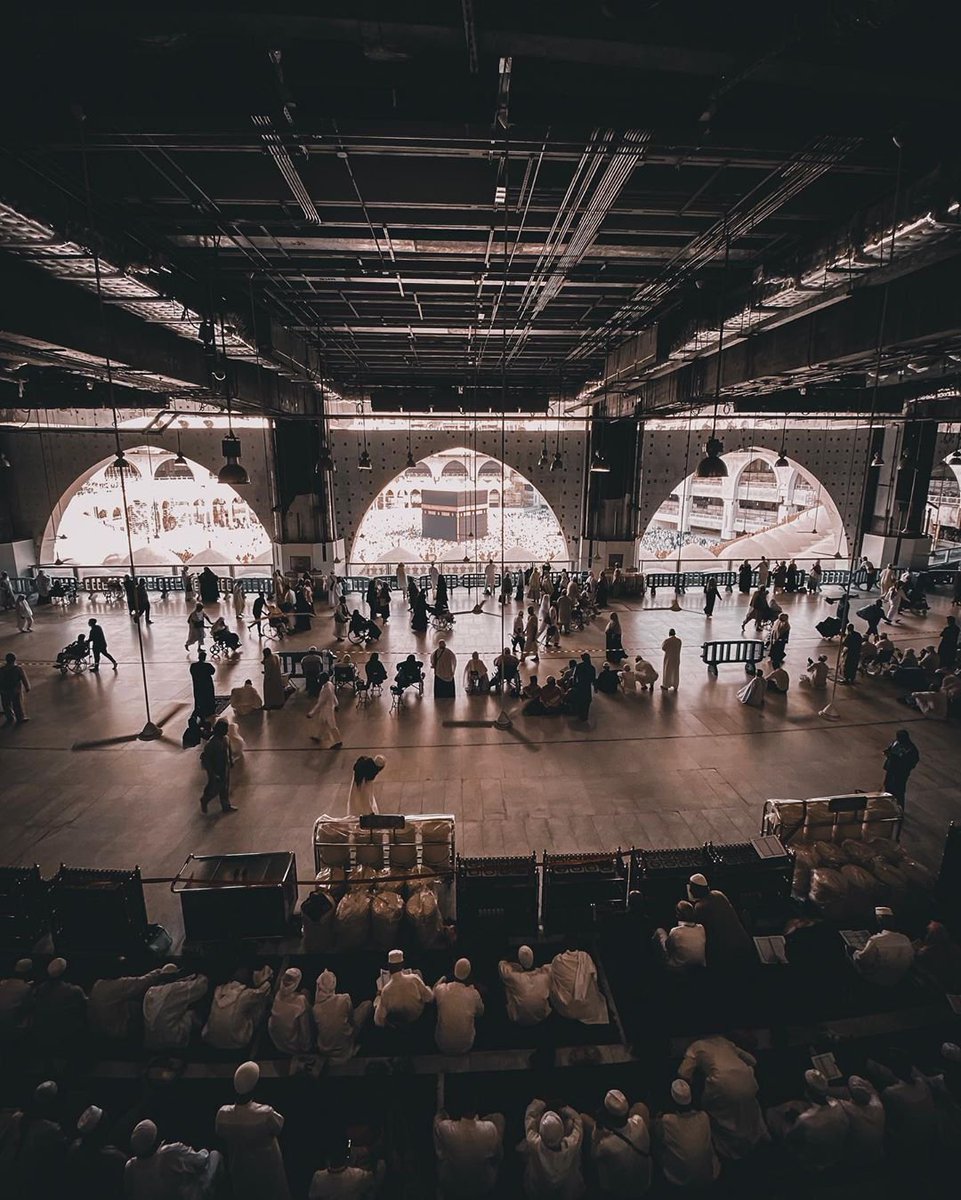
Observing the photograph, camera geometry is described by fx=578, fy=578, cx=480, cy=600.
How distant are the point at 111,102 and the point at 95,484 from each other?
39.5 meters

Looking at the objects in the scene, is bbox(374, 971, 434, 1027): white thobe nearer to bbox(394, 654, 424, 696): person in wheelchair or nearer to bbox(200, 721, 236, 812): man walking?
bbox(200, 721, 236, 812): man walking

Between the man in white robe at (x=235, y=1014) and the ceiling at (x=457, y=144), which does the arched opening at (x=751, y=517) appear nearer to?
the ceiling at (x=457, y=144)

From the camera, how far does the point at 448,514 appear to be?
3738 cm

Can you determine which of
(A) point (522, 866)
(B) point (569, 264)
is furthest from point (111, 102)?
(A) point (522, 866)

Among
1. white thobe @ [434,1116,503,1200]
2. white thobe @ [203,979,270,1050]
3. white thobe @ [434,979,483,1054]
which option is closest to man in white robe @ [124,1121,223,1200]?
white thobe @ [203,979,270,1050]

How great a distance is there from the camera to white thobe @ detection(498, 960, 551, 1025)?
370 centimetres

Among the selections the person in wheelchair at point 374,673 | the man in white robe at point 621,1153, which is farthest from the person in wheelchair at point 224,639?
the man in white robe at point 621,1153

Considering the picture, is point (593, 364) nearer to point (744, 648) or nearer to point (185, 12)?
point (744, 648)

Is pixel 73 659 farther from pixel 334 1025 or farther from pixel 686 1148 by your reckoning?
pixel 686 1148

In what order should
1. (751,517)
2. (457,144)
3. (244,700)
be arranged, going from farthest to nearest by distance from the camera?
(751,517) < (244,700) < (457,144)

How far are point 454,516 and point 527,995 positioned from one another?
34.7 meters

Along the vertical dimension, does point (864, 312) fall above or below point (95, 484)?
above

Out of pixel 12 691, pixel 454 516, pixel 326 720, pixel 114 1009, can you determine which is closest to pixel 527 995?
pixel 114 1009

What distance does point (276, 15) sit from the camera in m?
2.69
